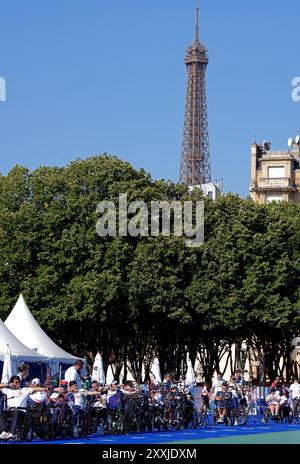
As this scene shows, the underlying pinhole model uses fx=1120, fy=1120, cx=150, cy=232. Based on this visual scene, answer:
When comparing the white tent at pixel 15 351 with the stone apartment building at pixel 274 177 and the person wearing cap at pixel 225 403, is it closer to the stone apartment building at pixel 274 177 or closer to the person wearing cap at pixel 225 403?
the person wearing cap at pixel 225 403

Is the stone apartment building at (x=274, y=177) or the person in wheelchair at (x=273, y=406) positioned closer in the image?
the person in wheelchair at (x=273, y=406)

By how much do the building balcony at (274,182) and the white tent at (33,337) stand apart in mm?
54879

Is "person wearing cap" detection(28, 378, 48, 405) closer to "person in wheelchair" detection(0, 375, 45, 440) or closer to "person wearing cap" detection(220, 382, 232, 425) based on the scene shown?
"person in wheelchair" detection(0, 375, 45, 440)

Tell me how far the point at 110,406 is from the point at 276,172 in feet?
218

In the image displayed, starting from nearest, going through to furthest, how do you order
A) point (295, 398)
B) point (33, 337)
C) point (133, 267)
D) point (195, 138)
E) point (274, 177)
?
point (33, 337) → point (295, 398) → point (133, 267) → point (274, 177) → point (195, 138)

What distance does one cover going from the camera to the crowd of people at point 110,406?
2654cm

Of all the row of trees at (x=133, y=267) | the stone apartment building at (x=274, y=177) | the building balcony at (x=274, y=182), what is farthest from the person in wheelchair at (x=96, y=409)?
the building balcony at (x=274, y=182)

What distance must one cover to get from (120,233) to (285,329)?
33.1 feet

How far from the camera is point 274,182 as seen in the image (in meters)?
95.1

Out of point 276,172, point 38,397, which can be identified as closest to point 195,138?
point 276,172

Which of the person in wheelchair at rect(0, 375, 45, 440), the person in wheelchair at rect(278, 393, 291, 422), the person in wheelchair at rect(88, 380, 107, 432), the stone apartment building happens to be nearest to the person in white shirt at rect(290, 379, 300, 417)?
the person in wheelchair at rect(278, 393, 291, 422)

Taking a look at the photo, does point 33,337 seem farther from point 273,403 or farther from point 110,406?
point 110,406

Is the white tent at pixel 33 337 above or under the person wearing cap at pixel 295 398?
above

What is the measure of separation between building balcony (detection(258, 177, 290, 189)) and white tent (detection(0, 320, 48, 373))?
59374 millimetres
